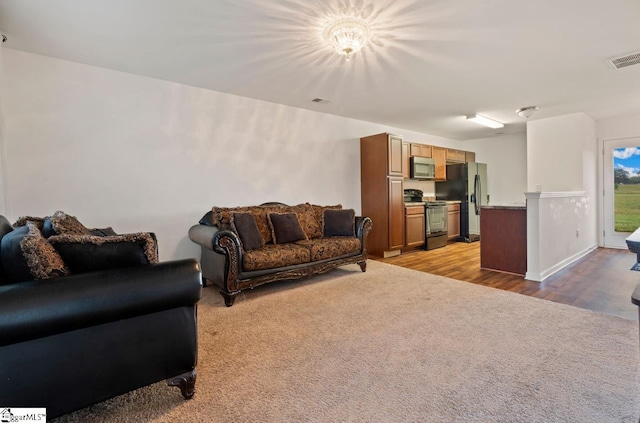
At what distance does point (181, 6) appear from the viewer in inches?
83.9

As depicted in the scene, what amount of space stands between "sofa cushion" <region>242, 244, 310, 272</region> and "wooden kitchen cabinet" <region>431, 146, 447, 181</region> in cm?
439

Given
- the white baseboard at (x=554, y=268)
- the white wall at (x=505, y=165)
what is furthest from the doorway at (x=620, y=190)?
the white wall at (x=505, y=165)

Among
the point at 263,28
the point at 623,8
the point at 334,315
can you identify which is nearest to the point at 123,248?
the point at 334,315

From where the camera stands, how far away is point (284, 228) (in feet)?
12.4

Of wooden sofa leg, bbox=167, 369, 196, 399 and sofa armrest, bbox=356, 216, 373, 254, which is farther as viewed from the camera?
sofa armrest, bbox=356, 216, 373, 254

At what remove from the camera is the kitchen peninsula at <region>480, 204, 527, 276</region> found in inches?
151

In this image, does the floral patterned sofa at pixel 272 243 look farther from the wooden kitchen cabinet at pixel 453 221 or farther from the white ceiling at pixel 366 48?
the wooden kitchen cabinet at pixel 453 221

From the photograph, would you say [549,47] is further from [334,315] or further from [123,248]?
[123,248]

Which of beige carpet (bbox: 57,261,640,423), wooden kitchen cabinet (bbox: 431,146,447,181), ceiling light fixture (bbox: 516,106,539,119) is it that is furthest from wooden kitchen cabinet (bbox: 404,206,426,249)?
beige carpet (bbox: 57,261,640,423)

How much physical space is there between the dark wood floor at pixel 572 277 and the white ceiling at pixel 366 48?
2481mm

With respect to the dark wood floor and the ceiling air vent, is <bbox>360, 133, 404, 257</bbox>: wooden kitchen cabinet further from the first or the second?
the ceiling air vent

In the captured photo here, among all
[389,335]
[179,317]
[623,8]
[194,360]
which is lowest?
[389,335]

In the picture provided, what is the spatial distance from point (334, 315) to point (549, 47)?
329 cm

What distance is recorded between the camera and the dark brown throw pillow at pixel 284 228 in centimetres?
375
